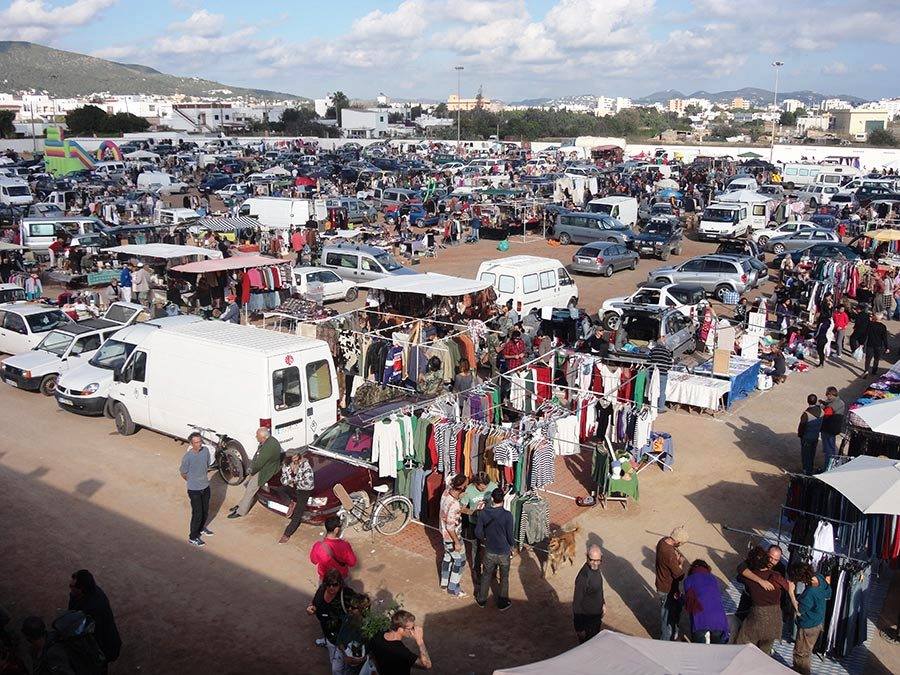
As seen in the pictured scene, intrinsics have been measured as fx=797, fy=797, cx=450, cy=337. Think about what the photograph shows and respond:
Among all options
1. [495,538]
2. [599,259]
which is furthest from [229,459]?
[599,259]

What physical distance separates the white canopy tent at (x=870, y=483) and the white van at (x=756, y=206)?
2783 cm

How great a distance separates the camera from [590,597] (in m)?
7.37

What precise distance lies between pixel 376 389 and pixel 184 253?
12.0 m

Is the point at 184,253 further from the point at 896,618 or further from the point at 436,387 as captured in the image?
the point at 896,618

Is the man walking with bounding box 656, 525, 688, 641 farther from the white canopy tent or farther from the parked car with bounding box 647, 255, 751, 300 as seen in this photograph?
the parked car with bounding box 647, 255, 751, 300

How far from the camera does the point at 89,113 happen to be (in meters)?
97.4

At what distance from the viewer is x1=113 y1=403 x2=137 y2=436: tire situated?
13.1 metres

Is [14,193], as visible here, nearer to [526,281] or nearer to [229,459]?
[526,281]

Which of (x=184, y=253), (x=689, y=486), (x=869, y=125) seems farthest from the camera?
(x=869, y=125)

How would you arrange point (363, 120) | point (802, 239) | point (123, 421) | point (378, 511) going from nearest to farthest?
point (378, 511), point (123, 421), point (802, 239), point (363, 120)

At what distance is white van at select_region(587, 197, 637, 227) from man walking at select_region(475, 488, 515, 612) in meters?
28.5

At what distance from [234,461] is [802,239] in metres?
25.6

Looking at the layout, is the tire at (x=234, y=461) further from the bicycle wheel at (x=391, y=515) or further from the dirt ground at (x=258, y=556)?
the bicycle wheel at (x=391, y=515)

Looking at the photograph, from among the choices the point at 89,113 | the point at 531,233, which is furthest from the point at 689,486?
the point at 89,113
